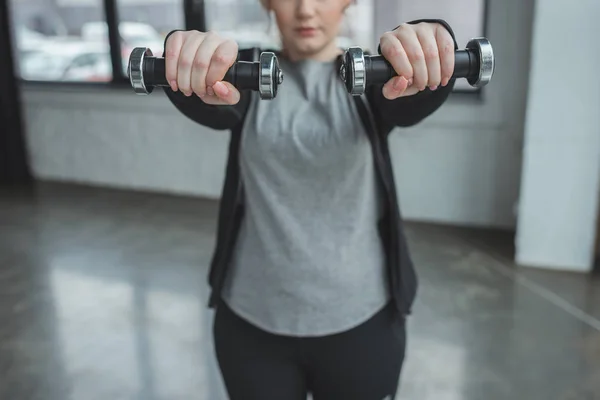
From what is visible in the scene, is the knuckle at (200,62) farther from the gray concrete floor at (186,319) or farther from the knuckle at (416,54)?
the gray concrete floor at (186,319)

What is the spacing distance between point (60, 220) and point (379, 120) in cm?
334

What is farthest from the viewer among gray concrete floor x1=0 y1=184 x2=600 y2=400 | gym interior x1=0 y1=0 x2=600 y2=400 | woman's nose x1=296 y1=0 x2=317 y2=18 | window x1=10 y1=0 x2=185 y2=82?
window x1=10 y1=0 x2=185 y2=82

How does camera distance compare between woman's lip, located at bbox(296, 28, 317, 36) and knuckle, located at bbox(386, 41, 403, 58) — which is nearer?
knuckle, located at bbox(386, 41, 403, 58)

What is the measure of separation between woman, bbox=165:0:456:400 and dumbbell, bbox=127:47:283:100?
94 mm

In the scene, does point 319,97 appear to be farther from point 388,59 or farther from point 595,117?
point 595,117

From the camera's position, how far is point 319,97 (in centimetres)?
85

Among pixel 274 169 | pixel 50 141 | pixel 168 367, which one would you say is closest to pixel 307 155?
pixel 274 169

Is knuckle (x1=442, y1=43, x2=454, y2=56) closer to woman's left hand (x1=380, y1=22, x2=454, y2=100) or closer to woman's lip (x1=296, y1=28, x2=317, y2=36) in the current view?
woman's left hand (x1=380, y1=22, x2=454, y2=100)

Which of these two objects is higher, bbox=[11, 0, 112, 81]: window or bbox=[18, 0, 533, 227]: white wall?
bbox=[11, 0, 112, 81]: window

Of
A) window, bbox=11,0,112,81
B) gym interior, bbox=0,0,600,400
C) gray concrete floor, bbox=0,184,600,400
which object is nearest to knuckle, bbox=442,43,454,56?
gym interior, bbox=0,0,600,400

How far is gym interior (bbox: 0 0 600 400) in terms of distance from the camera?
217 centimetres

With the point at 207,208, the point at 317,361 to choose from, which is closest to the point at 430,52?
the point at 317,361

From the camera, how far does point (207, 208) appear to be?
3912 mm

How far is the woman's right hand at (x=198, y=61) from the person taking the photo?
65 centimetres
